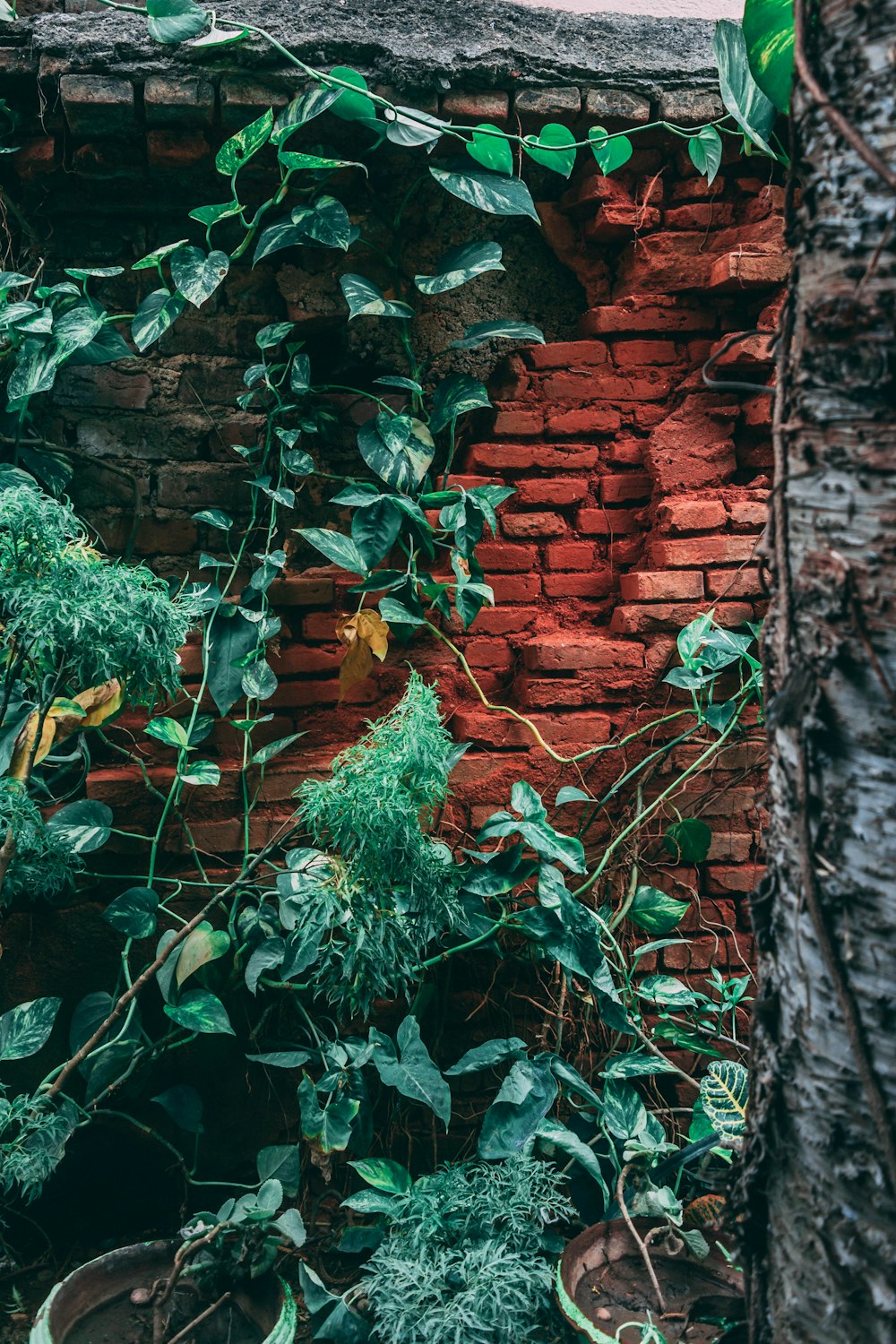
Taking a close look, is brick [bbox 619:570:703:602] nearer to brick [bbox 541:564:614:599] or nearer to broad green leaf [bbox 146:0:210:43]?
brick [bbox 541:564:614:599]

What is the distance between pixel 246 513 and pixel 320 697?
0.44 metres

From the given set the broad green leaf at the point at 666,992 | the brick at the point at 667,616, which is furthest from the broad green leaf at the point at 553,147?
the broad green leaf at the point at 666,992

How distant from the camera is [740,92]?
1.66 metres

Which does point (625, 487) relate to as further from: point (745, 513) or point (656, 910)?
point (656, 910)

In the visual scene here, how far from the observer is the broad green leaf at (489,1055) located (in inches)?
65.5

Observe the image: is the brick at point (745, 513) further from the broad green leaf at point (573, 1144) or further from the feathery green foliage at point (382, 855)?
the broad green leaf at point (573, 1144)

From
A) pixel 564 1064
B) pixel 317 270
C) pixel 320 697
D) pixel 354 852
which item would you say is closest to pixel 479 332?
pixel 317 270

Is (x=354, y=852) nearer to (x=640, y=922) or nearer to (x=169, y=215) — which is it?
(x=640, y=922)

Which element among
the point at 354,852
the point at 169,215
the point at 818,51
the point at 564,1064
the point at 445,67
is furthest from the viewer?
the point at 169,215

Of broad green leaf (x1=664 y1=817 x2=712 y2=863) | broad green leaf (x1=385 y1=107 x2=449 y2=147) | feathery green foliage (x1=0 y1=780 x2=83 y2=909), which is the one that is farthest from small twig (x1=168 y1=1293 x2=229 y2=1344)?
broad green leaf (x1=385 y1=107 x2=449 y2=147)

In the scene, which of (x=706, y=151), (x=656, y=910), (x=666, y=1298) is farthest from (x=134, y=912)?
(x=706, y=151)

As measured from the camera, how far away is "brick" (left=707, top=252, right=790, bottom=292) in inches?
77.2

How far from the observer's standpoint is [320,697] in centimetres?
201

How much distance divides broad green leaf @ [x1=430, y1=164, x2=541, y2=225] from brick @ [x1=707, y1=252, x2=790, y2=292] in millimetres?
448
